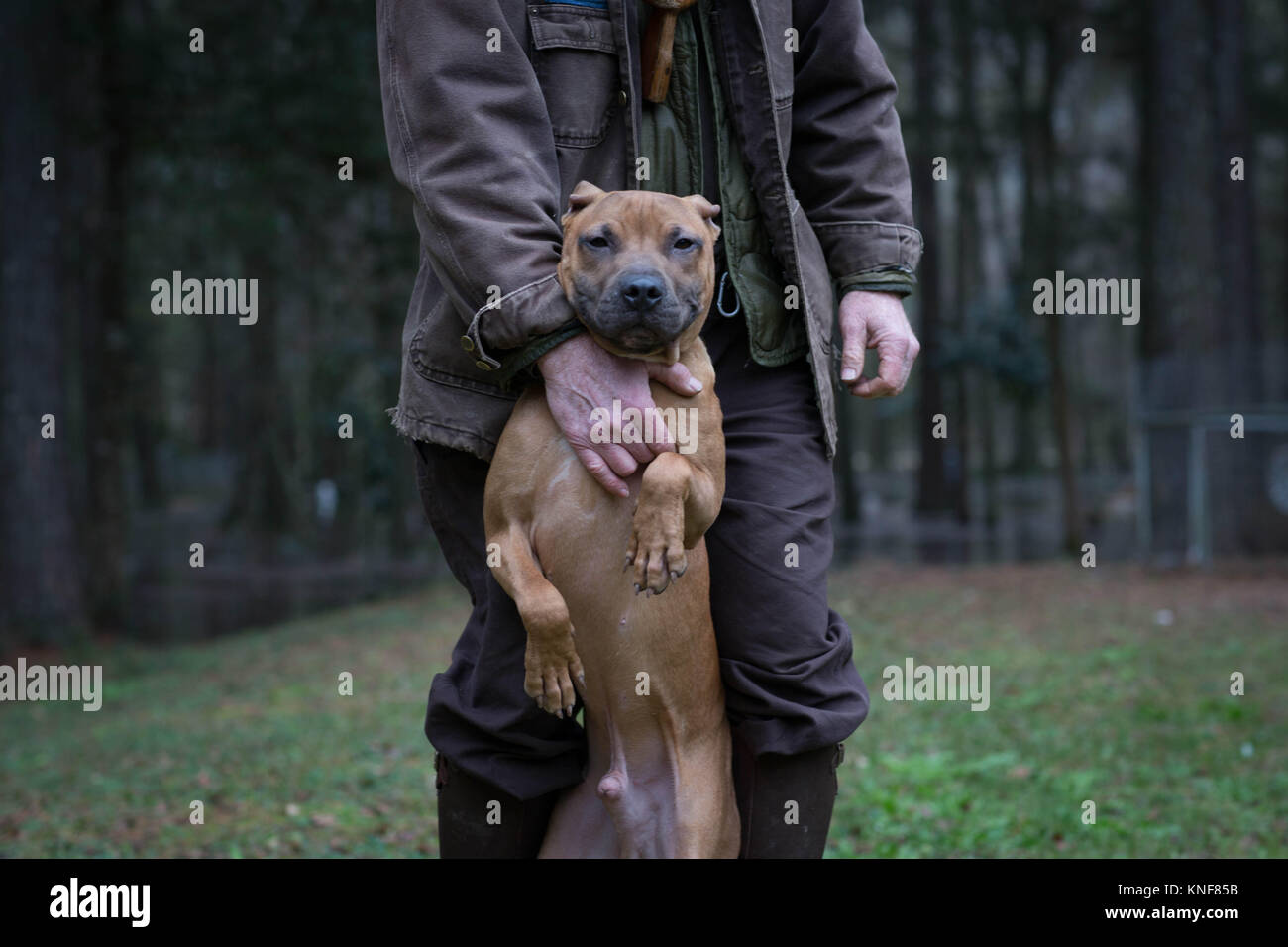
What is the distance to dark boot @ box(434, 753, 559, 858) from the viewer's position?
9.46 feet

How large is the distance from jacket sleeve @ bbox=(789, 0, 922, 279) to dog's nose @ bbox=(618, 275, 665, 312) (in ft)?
2.34

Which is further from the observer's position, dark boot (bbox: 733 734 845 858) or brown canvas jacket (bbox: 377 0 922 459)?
dark boot (bbox: 733 734 845 858)

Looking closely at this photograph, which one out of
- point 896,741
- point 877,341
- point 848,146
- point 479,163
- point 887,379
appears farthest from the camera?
point 896,741

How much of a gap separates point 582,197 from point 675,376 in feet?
1.46

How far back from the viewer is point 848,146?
308cm

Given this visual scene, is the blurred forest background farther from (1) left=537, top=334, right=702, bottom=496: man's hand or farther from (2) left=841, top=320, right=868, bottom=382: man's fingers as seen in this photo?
(1) left=537, top=334, right=702, bottom=496: man's hand

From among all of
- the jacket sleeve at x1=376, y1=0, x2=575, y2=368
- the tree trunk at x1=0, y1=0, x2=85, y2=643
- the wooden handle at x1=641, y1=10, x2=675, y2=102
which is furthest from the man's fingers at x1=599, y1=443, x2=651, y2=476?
the tree trunk at x1=0, y1=0, x2=85, y2=643

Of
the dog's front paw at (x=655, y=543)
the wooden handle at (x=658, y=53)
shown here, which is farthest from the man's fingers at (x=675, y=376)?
the wooden handle at (x=658, y=53)

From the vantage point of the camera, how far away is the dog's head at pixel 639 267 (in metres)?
2.51

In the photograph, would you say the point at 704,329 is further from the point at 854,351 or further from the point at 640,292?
the point at 640,292

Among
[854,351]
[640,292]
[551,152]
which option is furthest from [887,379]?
[551,152]

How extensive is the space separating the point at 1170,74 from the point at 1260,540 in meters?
5.30
